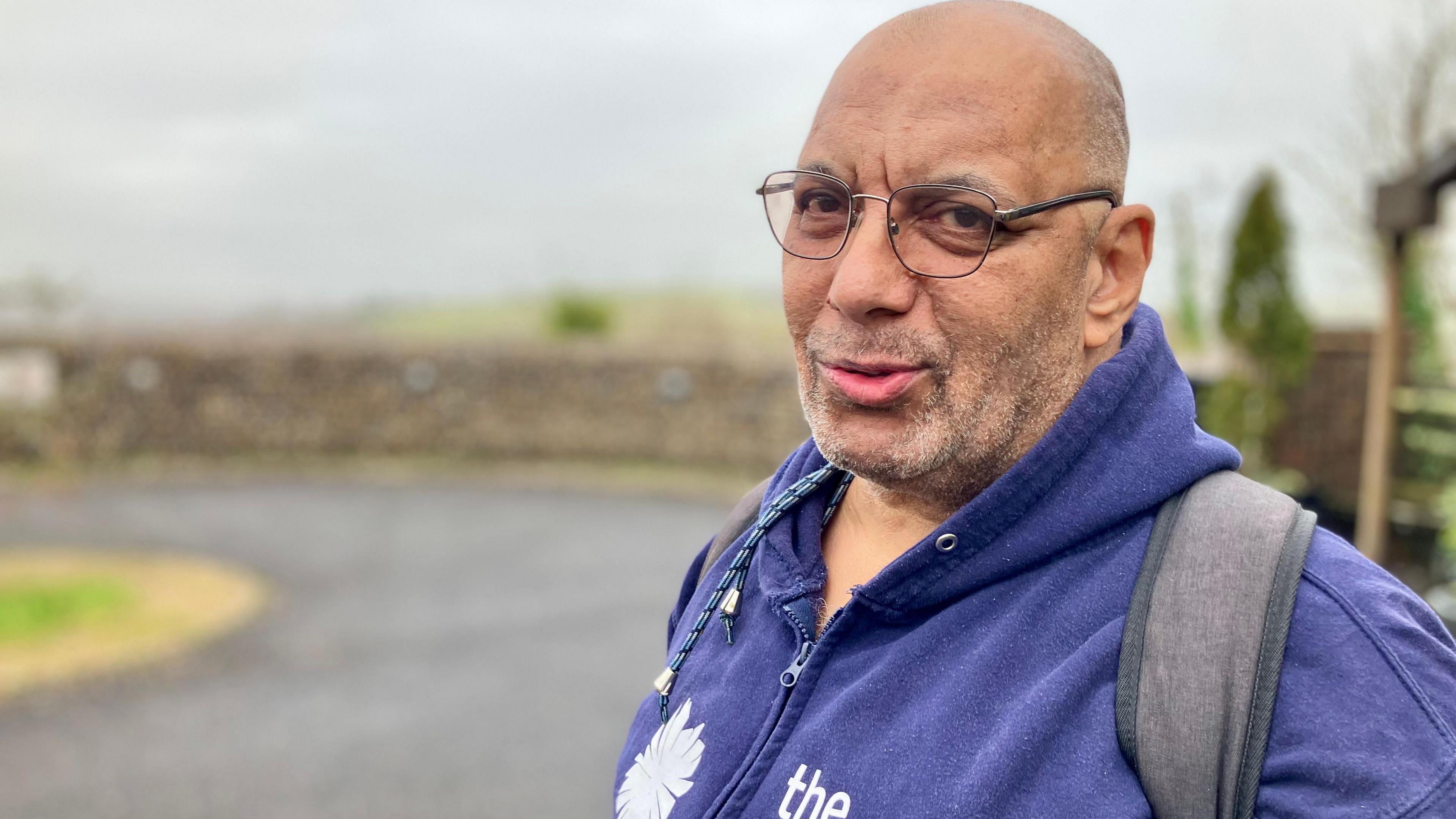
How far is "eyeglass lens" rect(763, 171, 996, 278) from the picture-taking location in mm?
1228

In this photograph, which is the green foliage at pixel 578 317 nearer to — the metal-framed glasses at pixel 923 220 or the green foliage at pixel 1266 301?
the green foliage at pixel 1266 301

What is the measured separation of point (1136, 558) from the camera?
1.15 m

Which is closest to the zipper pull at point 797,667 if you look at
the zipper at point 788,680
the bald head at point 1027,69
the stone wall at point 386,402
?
the zipper at point 788,680

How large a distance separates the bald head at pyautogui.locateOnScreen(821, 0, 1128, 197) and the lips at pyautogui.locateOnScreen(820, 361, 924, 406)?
30 cm

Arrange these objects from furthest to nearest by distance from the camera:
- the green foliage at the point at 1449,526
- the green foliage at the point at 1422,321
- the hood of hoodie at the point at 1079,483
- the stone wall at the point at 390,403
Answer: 1. the stone wall at the point at 390,403
2. the green foliage at the point at 1422,321
3. the green foliage at the point at 1449,526
4. the hood of hoodie at the point at 1079,483

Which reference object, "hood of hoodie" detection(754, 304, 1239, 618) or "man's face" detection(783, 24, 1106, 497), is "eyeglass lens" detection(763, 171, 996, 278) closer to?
"man's face" detection(783, 24, 1106, 497)

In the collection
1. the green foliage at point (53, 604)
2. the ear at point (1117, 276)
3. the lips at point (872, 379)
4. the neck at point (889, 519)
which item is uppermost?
the ear at point (1117, 276)

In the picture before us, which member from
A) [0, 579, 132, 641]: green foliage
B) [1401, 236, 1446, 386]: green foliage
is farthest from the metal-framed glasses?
[0, 579, 132, 641]: green foliage

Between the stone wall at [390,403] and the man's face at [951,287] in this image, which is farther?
the stone wall at [390,403]

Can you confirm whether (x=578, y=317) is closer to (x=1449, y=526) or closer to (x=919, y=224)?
(x=1449, y=526)

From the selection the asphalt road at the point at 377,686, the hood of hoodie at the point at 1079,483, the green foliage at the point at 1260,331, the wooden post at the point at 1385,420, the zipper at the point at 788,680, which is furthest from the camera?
the green foliage at the point at 1260,331

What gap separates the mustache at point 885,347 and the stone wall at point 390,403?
13956 millimetres

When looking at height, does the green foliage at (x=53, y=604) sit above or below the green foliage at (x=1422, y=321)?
below

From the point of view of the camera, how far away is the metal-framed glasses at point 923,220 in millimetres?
1220
